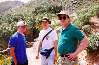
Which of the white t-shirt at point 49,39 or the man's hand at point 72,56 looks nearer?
the man's hand at point 72,56

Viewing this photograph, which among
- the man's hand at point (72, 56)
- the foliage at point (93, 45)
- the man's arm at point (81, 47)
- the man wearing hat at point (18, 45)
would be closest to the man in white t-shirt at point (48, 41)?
the man wearing hat at point (18, 45)

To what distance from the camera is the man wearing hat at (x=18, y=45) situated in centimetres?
753

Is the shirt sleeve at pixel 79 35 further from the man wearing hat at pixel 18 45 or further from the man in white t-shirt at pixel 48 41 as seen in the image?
the man in white t-shirt at pixel 48 41

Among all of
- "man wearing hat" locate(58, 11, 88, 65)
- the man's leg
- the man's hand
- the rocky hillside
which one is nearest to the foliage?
the man's leg

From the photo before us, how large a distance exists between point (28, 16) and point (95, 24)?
9.53 m

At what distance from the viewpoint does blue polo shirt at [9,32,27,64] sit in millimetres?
7520

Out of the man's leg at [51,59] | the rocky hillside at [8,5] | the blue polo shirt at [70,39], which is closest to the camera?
the blue polo shirt at [70,39]

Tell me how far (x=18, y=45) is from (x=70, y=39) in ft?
5.97

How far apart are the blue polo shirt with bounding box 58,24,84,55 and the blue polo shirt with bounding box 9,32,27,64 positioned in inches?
59.9

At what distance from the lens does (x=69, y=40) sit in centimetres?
618

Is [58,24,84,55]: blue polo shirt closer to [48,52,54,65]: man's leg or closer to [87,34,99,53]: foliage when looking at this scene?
[48,52,54,65]: man's leg

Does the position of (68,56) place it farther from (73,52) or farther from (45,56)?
(45,56)

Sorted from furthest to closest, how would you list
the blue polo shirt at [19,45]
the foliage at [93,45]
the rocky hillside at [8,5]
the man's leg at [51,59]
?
the rocky hillside at [8,5] < the foliage at [93,45] < the man's leg at [51,59] < the blue polo shirt at [19,45]

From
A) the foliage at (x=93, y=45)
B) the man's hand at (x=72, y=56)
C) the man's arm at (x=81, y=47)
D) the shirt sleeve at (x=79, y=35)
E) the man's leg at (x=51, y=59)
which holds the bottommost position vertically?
the foliage at (x=93, y=45)
